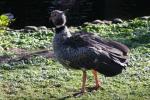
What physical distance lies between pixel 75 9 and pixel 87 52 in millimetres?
8855

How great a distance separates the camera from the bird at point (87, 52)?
657 cm

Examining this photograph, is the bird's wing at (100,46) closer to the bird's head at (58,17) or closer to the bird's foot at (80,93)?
the bird's head at (58,17)

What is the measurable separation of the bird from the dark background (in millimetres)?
7078

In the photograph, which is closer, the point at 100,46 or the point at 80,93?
the point at 100,46

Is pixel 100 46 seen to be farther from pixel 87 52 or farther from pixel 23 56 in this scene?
pixel 23 56

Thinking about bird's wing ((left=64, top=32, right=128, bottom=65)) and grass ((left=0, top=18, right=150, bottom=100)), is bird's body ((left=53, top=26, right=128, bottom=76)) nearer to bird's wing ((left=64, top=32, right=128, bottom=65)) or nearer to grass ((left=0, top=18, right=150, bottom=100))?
bird's wing ((left=64, top=32, right=128, bottom=65))

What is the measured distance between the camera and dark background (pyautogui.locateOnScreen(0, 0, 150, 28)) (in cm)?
1450

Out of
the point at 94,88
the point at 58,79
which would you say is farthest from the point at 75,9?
the point at 94,88

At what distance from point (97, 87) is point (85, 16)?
301 inches

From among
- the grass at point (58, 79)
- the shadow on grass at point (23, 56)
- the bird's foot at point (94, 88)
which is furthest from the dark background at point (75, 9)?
the bird's foot at point (94, 88)

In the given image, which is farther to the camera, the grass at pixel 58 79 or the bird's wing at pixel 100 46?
the grass at pixel 58 79

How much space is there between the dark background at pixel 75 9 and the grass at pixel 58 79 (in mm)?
4545

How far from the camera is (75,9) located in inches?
605

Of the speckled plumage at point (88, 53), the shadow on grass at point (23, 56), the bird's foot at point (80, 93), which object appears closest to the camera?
the speckled plumage at point (88, 53)
